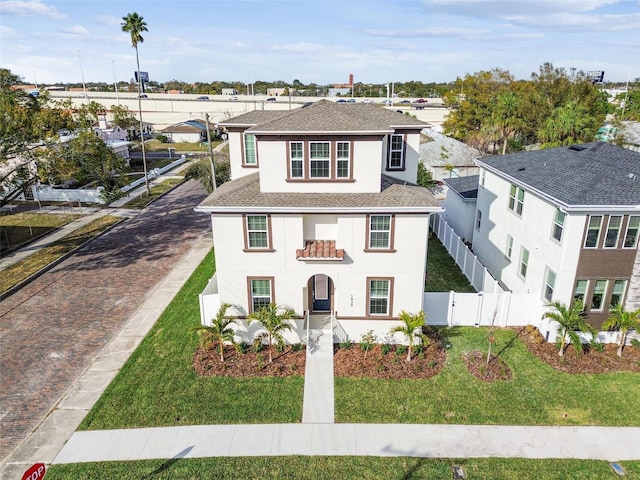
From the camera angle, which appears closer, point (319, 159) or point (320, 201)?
point (320, 201)

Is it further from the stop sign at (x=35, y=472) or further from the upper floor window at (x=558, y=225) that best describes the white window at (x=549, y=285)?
the stop sign at (x=35, y=472)

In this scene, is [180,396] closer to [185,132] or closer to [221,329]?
[221,329]

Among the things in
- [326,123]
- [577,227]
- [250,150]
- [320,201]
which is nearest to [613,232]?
[577,227]

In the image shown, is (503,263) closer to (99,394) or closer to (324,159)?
(324,159)

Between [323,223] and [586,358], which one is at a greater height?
[323,223]

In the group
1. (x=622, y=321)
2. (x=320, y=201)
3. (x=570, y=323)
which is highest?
(x=320, y=201)

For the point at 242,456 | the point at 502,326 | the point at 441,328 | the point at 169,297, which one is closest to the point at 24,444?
the point at 242,456

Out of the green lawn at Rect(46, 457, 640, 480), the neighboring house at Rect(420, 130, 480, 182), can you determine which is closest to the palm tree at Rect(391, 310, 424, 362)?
the green lawn at Rect(46, 457, 640, 480)
